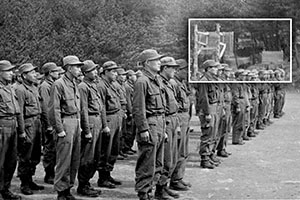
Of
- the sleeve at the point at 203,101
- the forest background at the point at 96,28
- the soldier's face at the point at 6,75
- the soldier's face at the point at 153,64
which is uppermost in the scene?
the forest background at the point at 96,28

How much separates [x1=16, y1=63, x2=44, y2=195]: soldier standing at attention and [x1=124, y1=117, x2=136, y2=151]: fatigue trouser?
3208 millimetres

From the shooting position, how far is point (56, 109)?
6.66m

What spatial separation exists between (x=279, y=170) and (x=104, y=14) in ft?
74.2

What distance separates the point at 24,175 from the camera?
759cm

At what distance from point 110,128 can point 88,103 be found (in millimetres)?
706

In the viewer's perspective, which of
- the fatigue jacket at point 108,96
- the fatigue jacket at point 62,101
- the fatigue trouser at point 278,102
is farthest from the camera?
the fatigue trouser at point 278,102

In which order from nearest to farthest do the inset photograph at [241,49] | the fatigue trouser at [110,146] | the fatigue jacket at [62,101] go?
the fatigue jacket at [62,101]
the fatigue trouser at [110,146]
the inset photograph at [241,49]

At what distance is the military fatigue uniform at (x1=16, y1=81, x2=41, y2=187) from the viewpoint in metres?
7.56

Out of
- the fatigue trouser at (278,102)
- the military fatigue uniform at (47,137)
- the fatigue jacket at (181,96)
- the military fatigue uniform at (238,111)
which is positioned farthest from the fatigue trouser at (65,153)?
the fatigue trouser at (278,102)

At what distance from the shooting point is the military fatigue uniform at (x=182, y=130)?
7.72 meters

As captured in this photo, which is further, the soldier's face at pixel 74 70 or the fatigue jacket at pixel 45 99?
the fatigue jacket at pixel 45 99

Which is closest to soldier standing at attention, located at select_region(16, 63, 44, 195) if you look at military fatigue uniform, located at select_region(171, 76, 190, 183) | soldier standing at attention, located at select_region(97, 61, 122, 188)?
soldier standing at attention, located at select_region(97, 61, 122, 188)

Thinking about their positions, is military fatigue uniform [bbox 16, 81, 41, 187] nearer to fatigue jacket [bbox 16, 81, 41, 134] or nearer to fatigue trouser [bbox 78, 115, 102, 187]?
fatigue jacket [bbox 16, 81, 41, 134]

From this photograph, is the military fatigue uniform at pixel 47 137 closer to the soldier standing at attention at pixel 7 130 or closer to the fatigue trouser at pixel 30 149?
the fatigue trouser at pixel 30 149
